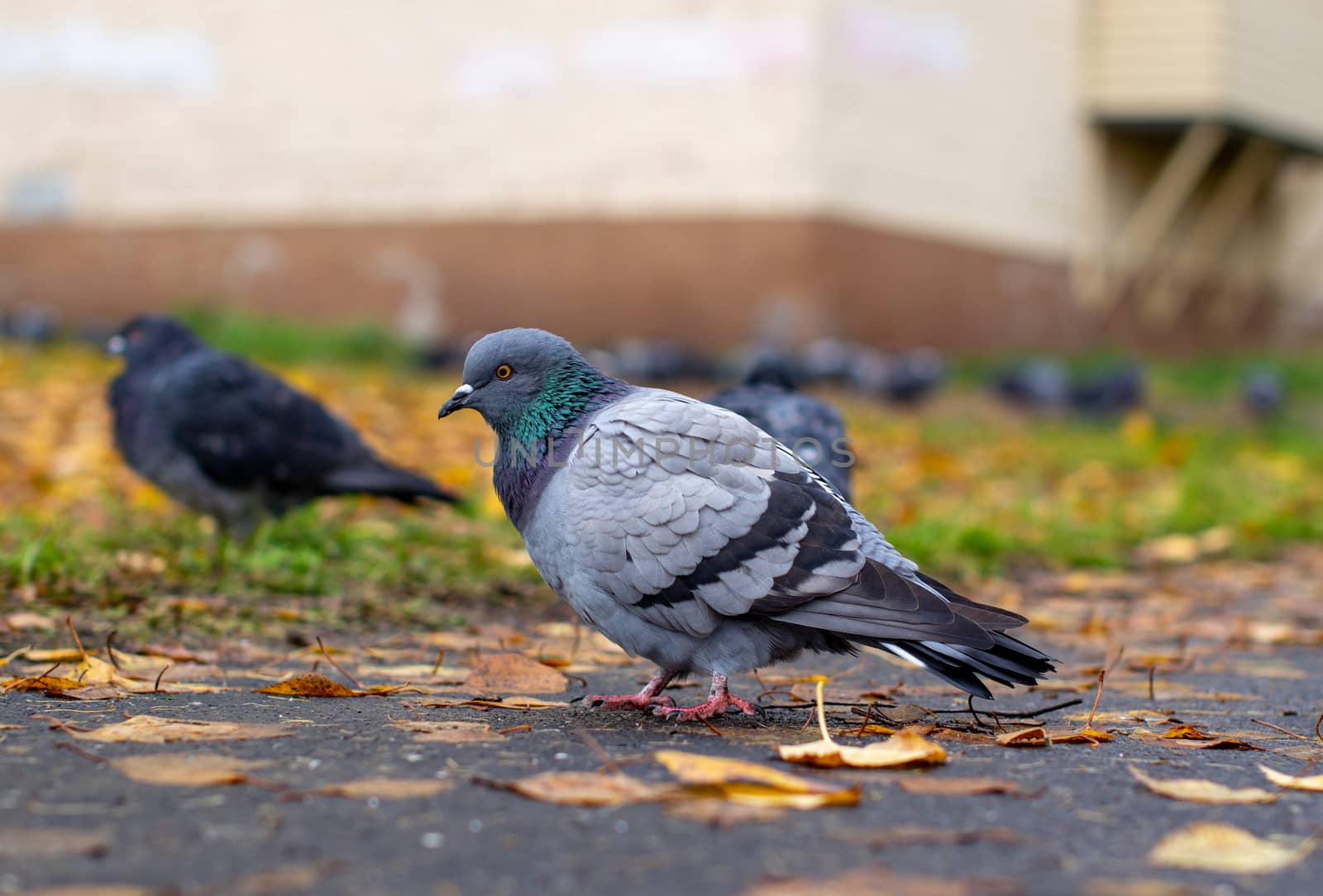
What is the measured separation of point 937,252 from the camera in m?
13.6

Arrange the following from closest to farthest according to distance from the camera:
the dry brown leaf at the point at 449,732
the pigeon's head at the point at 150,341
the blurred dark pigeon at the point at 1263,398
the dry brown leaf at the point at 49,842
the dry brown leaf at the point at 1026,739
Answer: the dry brown leaf at the point at 49,842 → the dry brown leaf at the point at 449,732 → the dry brown leaf at the point at 1026,739 → the pigeon's head at the point at 150,341 → the blurred dark pigeon at the point at 1263,398

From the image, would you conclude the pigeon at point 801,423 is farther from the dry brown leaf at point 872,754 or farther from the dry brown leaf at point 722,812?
the dry brown leaf at point 722,812

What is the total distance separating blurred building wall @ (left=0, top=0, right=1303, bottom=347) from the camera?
12.3 m

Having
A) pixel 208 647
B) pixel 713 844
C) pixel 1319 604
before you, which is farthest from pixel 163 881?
pixel 1319 604

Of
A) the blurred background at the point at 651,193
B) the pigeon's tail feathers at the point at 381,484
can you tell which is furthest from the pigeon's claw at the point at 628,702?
the blurred background at the point at 651,193

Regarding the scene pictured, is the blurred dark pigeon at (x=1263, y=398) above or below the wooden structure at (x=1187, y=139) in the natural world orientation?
below

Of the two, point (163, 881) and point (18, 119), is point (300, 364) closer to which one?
point (18, 119)

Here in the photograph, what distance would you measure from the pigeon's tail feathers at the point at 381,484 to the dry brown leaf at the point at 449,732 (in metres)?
2.41

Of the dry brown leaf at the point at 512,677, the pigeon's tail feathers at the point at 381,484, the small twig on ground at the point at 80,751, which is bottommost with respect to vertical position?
the small twig on ground at the point at 80,751

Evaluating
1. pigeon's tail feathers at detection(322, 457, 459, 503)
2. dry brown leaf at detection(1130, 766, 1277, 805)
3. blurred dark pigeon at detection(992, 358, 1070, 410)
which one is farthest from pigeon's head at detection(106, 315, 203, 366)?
blurred dark pigeon at detection(992, 358, 1070, 410)

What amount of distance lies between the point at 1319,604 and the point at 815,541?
3.35m

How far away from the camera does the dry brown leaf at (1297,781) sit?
2.37m

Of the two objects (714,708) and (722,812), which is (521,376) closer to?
(714,708)

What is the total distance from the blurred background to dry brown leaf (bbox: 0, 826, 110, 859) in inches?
299
